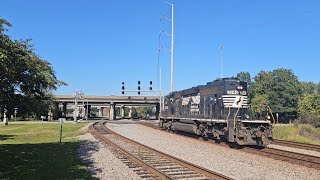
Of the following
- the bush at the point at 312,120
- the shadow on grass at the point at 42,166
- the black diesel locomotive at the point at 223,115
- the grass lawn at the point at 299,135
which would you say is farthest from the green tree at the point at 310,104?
the shadow on grass at the point at 42,166

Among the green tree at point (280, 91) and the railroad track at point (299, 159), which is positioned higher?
the green tree at point (280, 91)

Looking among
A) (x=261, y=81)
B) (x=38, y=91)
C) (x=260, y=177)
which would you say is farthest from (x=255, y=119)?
(x=261, y=81)

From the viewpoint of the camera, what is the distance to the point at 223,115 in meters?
21.2

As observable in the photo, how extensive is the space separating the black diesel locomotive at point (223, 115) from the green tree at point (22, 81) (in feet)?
34.0

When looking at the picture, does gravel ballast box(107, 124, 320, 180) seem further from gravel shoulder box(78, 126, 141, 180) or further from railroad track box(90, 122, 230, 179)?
gravel shoulder box(78, 126, 141, 180)

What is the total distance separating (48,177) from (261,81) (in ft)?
294

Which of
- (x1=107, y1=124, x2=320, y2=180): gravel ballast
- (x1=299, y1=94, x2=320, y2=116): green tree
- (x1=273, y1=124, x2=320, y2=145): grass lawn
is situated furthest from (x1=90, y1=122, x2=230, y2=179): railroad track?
(x1=299, y1=94, x2=320, y2=116): green tree

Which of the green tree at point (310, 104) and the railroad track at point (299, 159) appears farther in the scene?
the green tree at point (310, 104)

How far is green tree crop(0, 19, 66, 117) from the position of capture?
1060 cm

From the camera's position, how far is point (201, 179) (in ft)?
34.0

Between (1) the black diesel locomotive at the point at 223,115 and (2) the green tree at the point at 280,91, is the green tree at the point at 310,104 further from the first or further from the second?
(1) the black diesel locomotive at the point at 223,115

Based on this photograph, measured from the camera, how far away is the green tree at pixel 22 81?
10595 millimetres

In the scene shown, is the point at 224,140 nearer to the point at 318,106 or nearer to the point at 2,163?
the point at 2,163

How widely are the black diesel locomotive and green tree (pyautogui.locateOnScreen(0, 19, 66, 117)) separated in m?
10.4
